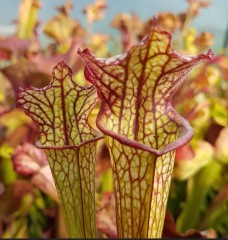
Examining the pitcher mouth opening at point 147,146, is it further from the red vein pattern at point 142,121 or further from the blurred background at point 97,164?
the blurred background at point 97,164

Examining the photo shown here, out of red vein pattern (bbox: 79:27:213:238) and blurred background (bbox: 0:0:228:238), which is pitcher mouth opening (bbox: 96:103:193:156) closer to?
red vein pattern (bbox: 79:27:213:238)

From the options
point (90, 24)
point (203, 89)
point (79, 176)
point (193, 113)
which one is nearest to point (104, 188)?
point (193, 113)

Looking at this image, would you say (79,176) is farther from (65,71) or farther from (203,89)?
(203,89)

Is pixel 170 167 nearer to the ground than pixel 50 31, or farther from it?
nearer to the ground

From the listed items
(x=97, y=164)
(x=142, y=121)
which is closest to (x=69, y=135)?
(x=142, y=121)

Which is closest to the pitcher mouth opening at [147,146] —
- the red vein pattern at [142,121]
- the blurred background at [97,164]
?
the red vein pattern at [142,121]

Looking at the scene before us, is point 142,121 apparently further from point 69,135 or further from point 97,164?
point 97,164

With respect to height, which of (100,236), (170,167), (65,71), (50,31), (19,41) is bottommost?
(100,236)
